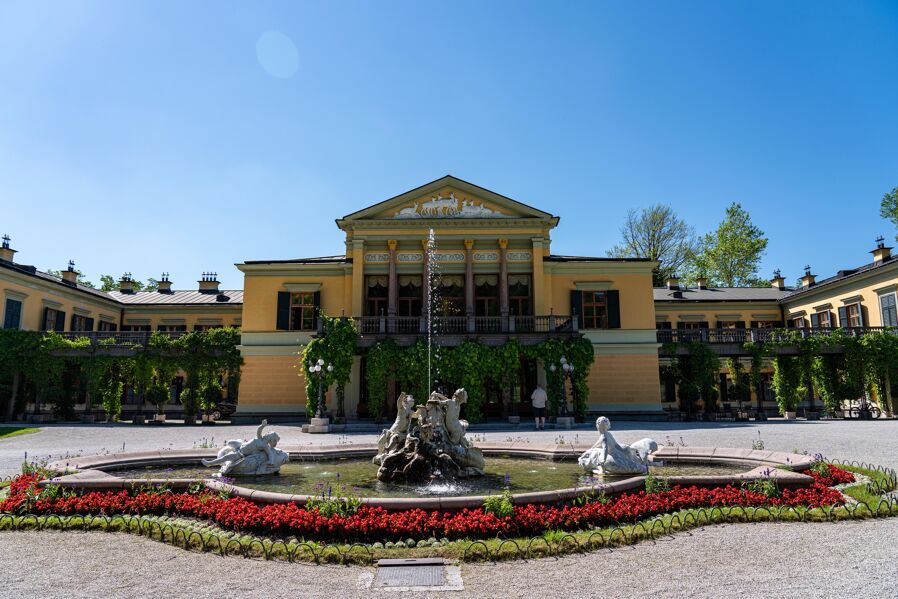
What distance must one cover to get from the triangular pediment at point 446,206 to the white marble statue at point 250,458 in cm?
2072

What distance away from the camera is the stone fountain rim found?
668cm

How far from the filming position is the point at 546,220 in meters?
29.2

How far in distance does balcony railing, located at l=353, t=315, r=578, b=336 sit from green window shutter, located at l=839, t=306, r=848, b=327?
18.9 meters

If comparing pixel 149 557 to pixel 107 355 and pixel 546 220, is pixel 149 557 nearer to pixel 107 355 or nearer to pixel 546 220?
pixel 546 220

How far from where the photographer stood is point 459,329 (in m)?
26.5

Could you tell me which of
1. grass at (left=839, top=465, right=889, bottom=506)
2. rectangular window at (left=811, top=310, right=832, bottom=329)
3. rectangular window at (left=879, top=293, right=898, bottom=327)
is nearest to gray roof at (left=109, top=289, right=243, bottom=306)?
grass at (left=839, top=465, right=889, bottom=506)

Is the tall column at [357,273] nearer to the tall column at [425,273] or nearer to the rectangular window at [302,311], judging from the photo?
the rectangular window at [302,311]

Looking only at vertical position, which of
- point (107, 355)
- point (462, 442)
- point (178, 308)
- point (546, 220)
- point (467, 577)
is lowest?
point (467, 577)

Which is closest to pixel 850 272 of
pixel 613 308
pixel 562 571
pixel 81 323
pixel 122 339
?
pixel 613 308

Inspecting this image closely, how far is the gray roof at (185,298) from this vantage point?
38.7m

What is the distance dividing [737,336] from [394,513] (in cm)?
2901

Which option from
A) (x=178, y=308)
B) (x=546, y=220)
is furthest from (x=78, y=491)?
(x=178, y=308)

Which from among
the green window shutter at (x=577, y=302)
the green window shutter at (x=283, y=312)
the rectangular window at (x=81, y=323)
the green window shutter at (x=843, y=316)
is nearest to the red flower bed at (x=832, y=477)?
the green window shutter at (x=577, y=302)

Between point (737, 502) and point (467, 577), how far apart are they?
4.39 meters
